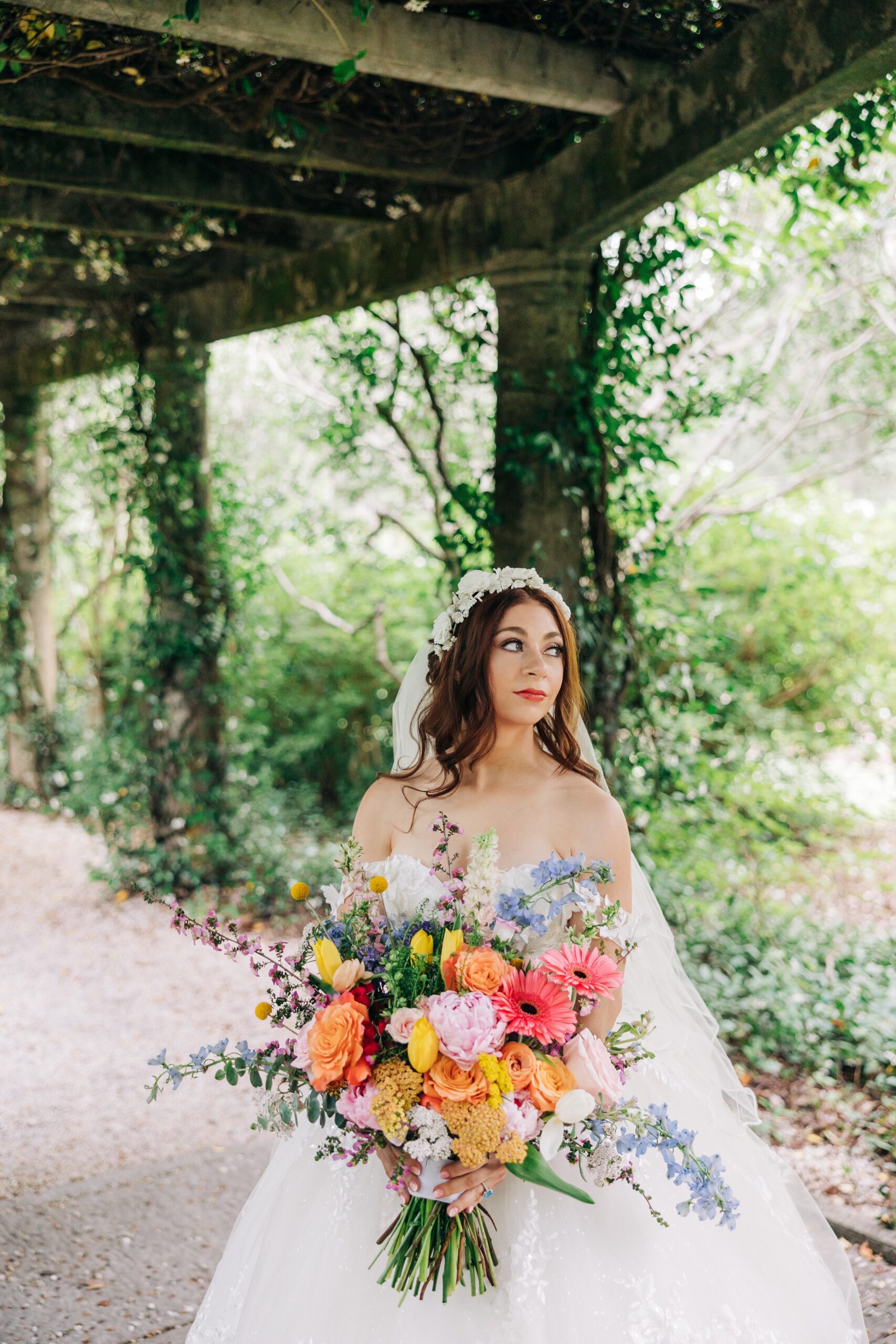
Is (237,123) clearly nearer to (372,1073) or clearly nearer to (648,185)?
(648,185)

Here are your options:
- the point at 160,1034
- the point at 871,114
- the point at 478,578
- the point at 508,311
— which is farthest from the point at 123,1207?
the point at 871,114

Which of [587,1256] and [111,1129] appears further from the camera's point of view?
[111,1129]

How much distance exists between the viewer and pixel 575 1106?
199 centimetres

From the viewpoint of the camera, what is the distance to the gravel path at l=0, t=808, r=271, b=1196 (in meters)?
4.29

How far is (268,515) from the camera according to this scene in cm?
944

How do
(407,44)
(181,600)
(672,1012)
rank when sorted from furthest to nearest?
(181,600), (407,44), (672,1012)

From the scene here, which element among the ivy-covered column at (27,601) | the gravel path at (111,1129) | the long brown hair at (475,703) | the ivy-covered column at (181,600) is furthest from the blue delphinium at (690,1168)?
the ivy-covered column at (27,601)

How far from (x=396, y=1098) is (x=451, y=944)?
0.28 meters

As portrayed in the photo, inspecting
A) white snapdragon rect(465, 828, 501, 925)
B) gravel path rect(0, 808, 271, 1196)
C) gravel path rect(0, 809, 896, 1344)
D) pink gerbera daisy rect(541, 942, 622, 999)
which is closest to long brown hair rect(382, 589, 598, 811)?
white snapdragon rect(465, 828, 501, 925)

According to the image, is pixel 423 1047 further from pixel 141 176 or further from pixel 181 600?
pixel 181 600

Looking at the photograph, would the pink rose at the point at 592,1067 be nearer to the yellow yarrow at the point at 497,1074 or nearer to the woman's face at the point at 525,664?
the yellow yarrow at the point at 497,1074

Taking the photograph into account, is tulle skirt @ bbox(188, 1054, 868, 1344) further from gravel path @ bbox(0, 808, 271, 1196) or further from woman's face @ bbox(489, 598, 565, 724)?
gravel path @ bbox(0, 808, 271, 1196)

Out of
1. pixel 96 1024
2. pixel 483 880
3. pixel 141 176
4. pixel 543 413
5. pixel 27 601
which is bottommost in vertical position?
pixel 96 1024

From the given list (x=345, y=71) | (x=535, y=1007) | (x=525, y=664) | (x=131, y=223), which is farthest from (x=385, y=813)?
(x=131, y=223)
